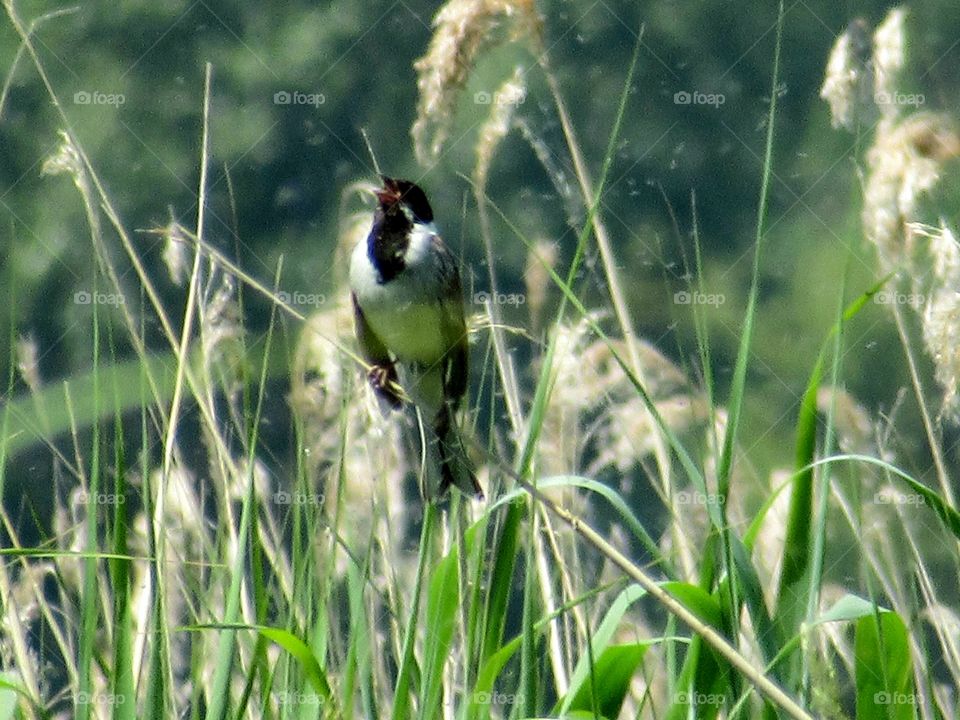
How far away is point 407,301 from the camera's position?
9.86ft

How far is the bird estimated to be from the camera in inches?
118

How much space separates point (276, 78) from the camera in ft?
38.7

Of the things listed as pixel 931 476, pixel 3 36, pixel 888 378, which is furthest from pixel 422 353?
pixel 3 36

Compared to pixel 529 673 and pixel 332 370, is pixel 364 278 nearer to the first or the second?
pixel 332 370

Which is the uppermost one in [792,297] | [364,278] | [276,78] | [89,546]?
[276,78]

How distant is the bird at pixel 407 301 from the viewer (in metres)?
3.01

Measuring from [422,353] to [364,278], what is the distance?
Answer: 7.6 inches
